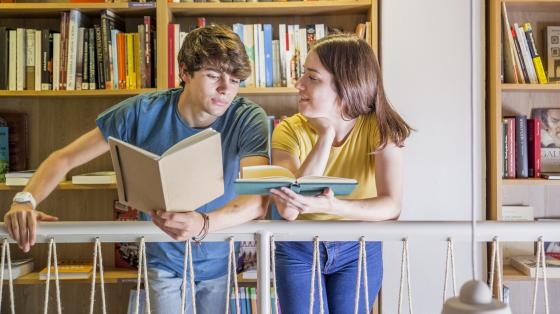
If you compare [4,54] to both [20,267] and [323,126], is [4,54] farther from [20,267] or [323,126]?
[323,126]

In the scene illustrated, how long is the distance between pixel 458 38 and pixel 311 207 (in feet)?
4.94

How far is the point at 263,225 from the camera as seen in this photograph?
132cm

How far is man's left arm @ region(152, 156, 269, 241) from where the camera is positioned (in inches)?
49.1

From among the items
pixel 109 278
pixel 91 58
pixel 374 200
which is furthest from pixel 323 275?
pixel 91 58

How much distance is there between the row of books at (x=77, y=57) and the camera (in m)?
2.60

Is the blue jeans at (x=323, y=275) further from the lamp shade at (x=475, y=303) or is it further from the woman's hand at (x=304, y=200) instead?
the lamp shade at (x=475, y=303)

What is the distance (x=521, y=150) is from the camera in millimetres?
2629

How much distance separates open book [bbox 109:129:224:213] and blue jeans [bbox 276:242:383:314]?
39 centimetres

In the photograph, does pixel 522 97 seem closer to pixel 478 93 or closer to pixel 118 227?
pixel 478 93

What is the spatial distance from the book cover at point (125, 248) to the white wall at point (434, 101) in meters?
1.11

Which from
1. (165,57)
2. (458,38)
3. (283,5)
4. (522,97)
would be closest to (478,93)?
(458,38)

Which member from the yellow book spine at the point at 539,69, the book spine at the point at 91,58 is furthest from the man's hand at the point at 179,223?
the yellow book spine at the point at 539,69

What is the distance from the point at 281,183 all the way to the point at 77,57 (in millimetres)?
1692

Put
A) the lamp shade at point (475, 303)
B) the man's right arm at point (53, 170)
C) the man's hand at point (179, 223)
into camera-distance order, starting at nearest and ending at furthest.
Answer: the lamp shade at point (475, 303) < the man's hand at point (179, 223) < the man's right arm at point (53, 170)
